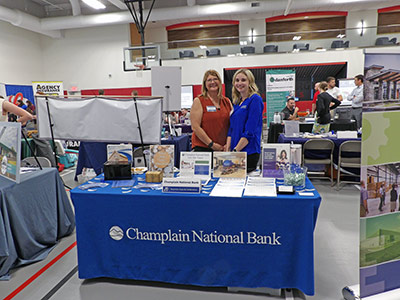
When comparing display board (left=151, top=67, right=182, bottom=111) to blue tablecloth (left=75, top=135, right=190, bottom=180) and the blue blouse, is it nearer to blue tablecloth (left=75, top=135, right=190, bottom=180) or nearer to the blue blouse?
blue tablecloth (left=75, top=135, right=190, bottom=180)

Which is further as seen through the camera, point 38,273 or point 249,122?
point 249,122

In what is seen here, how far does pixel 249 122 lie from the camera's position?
2543 millimetres

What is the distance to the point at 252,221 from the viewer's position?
6.14 ft

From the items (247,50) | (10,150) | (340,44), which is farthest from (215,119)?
(340,44)

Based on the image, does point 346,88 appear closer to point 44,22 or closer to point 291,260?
point 291,260

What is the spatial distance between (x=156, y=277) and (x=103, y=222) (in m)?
0.52

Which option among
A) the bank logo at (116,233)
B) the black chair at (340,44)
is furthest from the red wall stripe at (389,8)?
the bank logo at (116,233)

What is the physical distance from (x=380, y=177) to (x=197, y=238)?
1101 mm

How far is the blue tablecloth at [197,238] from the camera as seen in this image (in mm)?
1843

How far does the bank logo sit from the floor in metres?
0.36

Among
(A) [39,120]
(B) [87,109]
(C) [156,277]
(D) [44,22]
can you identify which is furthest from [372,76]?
(D) [44,22]

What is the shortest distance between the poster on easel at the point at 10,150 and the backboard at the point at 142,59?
7616 millimetres

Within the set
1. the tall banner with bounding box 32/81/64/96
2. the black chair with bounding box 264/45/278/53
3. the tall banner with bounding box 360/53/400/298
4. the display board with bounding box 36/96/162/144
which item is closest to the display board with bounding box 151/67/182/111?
the display board with bounding box 36/96/162/144

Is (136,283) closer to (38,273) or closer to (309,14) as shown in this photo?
(38,273)
